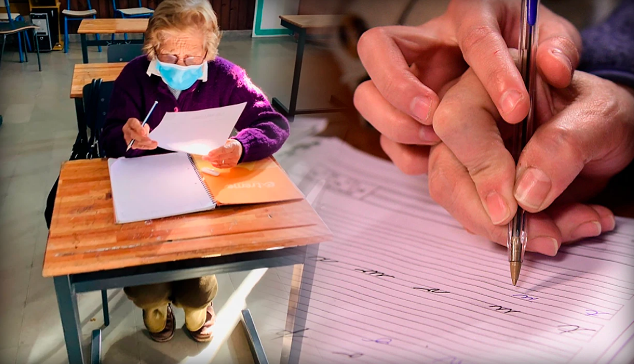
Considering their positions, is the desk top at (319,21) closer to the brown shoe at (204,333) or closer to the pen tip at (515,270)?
the pen tip at (515,270)

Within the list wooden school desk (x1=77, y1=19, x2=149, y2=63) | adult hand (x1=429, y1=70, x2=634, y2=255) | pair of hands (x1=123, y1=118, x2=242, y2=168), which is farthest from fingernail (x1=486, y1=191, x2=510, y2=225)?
wooden school desk (x1=77, y1=19, x2=149, y2=63)

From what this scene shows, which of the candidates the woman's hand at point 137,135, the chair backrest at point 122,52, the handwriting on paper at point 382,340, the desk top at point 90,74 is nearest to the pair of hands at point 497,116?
the handwriting on paper at point 382,340

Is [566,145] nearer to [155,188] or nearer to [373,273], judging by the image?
[373,273]

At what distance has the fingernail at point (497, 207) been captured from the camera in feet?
1.00

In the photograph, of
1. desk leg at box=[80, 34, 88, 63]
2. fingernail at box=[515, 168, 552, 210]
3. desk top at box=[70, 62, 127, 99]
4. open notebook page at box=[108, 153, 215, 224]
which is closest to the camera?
fingernail at box=[515, 168, 552, 210]

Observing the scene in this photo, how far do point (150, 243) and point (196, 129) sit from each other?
7.9 inches

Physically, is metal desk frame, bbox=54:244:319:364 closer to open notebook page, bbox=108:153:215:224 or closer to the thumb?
open notebook page, bbox=108:153:215:224

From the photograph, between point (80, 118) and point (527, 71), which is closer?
point (527, 71)

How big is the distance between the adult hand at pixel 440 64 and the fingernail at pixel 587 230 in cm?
10

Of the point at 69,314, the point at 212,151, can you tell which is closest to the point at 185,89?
the point at 212,151

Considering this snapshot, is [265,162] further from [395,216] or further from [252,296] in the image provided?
[395,216]

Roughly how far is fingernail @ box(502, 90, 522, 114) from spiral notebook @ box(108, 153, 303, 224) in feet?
1.75

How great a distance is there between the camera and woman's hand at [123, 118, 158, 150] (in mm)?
830

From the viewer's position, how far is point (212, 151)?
2.81 feet
